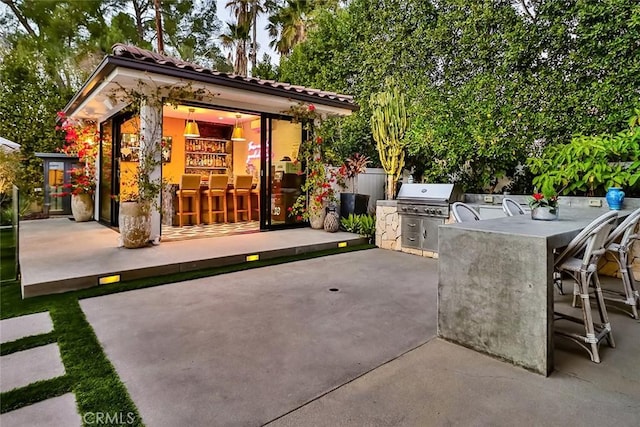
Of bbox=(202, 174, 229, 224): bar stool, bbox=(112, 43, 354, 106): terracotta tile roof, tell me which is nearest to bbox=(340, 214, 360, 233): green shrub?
bbox=(112, 43, 354, 106): terracotta tile roof

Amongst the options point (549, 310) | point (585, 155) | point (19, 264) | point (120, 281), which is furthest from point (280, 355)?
point (585, 155)

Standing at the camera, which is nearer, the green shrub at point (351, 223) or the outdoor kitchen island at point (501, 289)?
the outdoor kitchen island at point (501, 289)

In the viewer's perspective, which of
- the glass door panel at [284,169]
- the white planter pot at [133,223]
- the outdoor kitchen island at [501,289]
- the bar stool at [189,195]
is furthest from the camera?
the bar stool at [189,195]

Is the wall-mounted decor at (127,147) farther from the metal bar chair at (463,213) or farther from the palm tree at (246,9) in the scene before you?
the palm tree at (246,9)

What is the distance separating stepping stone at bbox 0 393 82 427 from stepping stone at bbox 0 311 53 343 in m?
1.11

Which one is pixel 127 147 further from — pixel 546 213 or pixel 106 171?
pixel 546 213

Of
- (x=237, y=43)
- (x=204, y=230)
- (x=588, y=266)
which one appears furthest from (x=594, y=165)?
(x=237, y=43)

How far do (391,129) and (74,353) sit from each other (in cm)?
613

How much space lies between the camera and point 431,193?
600 centimetres

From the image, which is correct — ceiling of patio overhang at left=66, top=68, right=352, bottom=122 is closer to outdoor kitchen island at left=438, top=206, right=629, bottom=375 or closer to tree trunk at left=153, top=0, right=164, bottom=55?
outdoor kitchen island at left=438, top=206, right=629, bottom=375

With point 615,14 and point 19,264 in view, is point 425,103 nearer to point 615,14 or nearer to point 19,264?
point 615,14

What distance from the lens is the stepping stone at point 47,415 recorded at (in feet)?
5.64

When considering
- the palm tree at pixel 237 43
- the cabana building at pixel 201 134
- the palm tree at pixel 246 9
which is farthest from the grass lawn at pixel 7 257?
the palm tree at pixel 246 9

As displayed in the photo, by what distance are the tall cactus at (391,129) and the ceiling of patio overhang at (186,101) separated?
2.80 ft
